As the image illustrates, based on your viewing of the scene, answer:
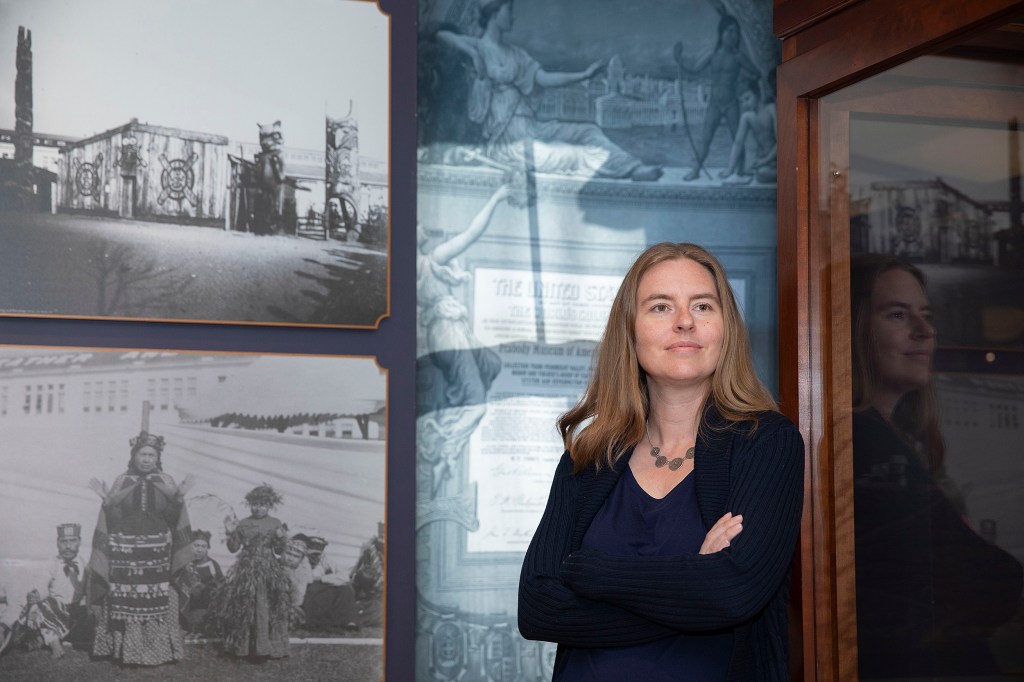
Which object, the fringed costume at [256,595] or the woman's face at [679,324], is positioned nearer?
the woman's face at [679,324]

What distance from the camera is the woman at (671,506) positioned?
2.11 meters

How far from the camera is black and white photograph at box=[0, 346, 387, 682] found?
9.82 ft

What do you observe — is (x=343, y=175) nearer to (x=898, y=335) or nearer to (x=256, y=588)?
(x=256, y=588)

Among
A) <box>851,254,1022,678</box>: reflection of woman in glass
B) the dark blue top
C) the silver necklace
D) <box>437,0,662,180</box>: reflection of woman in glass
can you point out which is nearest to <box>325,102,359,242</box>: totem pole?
<box>437,0,662,180</box>: reflection of woman in glass

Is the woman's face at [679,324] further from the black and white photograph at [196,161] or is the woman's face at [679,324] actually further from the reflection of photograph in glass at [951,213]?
the black and white photograph at [196,161]

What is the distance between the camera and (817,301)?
113 inches

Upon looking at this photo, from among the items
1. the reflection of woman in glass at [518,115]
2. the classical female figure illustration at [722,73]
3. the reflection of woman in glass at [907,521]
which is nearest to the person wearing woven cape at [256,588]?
the reflection of woman in glass at [518,115]

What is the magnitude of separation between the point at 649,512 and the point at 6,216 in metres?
2.05

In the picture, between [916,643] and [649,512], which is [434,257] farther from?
[916,643]

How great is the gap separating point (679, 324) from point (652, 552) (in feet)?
1.71

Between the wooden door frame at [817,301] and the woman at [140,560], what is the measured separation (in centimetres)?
177

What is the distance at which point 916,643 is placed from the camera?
99.6 inches

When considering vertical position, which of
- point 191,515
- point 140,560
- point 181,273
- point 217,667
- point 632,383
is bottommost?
point 217,667

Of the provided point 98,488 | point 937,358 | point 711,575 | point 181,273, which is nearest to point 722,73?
point 937,358
